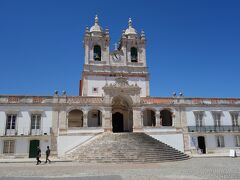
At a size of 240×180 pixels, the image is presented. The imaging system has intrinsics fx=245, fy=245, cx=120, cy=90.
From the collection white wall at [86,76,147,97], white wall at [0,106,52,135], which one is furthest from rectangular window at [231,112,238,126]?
white wall at [0,106,52,135]

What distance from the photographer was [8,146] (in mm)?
25969

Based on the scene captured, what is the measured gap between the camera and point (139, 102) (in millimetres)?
29906

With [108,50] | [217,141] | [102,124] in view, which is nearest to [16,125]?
[102,124]

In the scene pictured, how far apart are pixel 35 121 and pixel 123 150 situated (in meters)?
11.0

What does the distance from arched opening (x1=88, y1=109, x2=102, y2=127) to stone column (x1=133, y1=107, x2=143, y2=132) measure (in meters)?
4.48

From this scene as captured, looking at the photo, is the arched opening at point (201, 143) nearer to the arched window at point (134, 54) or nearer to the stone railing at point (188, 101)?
the stone railing at point (188, 101)

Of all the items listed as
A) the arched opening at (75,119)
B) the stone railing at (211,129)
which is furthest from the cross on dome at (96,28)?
the stone railing at (211,129)

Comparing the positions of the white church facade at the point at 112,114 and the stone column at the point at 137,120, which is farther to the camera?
the stone column at the point at 137,120

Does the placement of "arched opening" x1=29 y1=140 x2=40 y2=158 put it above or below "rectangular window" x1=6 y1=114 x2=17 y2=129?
below

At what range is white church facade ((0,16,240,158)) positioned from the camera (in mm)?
26719

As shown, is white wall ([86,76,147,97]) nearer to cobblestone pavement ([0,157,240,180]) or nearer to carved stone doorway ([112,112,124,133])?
carved stone doorway ([112,112,124,133])

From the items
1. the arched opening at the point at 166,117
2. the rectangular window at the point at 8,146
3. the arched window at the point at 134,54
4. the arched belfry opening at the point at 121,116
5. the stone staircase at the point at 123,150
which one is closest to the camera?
the stone staircase at the point at 123,150

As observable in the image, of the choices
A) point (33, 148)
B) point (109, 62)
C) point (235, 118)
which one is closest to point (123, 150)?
point (33, 148)

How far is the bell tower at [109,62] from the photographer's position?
33750 mm
